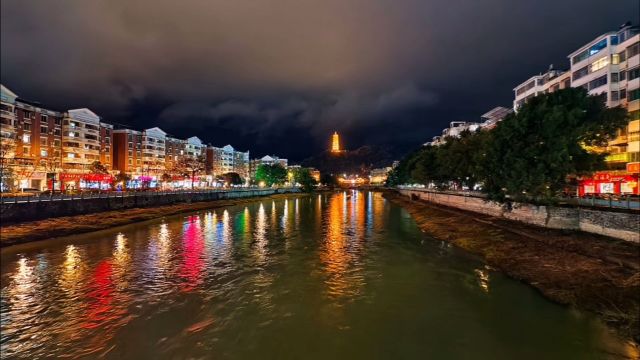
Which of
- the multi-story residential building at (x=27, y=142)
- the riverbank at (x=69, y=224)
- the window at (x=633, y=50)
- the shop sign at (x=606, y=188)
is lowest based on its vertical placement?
the riverbank at (x=69, y=224)

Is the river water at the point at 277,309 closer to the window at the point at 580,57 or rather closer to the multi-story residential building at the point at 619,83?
the multi-story residential building at the point at 619,83

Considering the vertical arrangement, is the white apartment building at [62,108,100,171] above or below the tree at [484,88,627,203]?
above

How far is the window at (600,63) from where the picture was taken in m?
54.1

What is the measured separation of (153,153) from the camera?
138 meters

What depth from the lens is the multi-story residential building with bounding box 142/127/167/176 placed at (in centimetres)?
13450

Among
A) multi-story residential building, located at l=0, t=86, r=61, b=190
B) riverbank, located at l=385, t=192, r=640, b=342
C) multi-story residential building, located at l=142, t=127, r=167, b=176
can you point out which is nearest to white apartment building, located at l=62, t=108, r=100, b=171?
multi-story residential building, located at l=0, t=86, r=61, b=190

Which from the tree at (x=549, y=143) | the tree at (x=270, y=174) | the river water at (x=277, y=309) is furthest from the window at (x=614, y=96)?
the tree at (x=270, y=174)

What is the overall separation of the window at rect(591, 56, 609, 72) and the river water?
49.9m

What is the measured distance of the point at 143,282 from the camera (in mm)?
22906

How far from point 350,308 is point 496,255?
18.4m

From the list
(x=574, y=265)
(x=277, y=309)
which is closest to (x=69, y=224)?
(x=277, y=309)

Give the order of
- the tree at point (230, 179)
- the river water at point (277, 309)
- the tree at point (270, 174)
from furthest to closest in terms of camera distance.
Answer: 1. the tree at point (230, 179)
2. the tree at point (270, 174)
3. the river water at point (277, 309)

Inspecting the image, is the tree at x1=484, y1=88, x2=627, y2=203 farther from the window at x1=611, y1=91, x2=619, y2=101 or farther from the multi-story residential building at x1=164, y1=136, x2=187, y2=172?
the multi-story residential building at x1=164, y1=136, x2=187, y2=172

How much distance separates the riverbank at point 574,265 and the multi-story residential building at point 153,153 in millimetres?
133321
